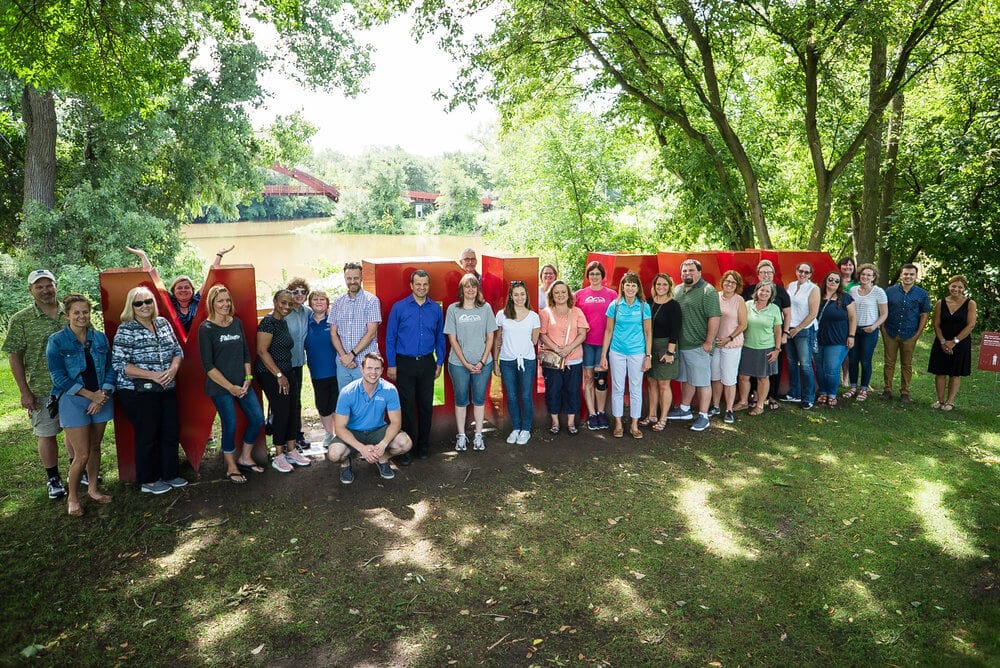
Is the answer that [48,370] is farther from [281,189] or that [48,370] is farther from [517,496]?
[281,189]

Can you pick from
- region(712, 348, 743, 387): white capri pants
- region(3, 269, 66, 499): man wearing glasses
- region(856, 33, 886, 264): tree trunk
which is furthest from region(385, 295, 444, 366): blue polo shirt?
region(856, 33, 886, 264): tree trunk

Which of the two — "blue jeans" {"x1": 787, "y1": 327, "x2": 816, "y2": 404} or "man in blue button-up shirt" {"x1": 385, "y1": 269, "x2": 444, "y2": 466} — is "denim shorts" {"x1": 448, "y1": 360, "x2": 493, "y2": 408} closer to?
"man in blue button-up shirt" {"x1": 385, "y1": 269, "x2": 444, "y2": 466}

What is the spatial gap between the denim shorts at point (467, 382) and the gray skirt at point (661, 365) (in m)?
1.86

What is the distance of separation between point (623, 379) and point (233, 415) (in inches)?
155

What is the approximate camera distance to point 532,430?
23.0 feet

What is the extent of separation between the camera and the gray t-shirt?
20.4 feet

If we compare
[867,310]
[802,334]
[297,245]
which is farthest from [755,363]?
[297,245]

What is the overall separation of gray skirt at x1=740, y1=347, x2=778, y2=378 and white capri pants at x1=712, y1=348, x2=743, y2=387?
0.25 m

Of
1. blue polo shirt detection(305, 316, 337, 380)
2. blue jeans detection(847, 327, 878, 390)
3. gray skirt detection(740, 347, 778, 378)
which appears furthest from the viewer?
blue jeans detection(847, 327, 878, 390)

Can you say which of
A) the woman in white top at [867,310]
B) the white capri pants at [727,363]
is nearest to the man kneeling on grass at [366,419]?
the white capri pants at [727,363]

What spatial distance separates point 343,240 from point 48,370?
128 ft

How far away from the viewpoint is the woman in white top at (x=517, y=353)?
253 inches

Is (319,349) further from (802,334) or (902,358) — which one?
(902,358)

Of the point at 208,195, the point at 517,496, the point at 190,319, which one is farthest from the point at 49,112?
the point at 517,496
